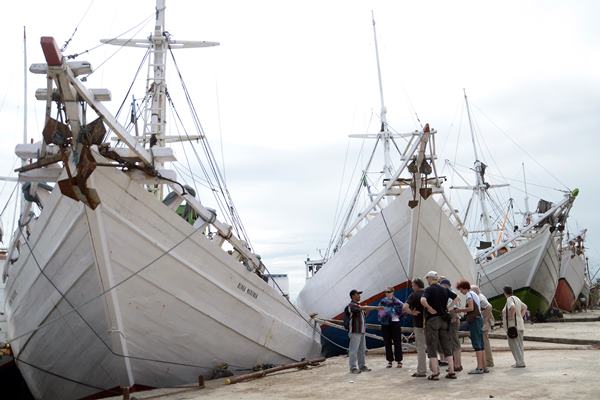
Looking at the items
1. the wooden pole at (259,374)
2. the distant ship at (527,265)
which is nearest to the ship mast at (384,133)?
Answer: the distant ship at (527,265)

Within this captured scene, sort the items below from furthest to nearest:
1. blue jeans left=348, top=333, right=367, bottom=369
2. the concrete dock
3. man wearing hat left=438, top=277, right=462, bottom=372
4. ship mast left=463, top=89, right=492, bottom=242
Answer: ship mast left=463, top=89, right=492, bottom=242 → blue jeans left=348, top=333, right=367, bottom=369 → man wearing hat left=438, top=277, right=462, bottom=372 → the concrete dock

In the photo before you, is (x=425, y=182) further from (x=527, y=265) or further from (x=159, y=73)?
(x=527, y=265)

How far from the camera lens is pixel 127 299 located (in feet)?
25.5

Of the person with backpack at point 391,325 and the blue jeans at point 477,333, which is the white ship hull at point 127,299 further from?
the blue jeans at point 477,333

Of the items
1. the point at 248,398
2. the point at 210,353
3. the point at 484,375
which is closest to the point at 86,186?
the point at 248,398

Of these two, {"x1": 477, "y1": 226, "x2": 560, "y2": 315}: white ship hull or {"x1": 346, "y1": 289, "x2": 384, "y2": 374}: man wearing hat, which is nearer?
A: {"x1": 346, "y1": 289, "x2": 384, "y2": 374}: man wearing hat

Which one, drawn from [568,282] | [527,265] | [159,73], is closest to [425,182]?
[159,73]

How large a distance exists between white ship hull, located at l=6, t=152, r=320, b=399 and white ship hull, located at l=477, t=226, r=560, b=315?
645 inches

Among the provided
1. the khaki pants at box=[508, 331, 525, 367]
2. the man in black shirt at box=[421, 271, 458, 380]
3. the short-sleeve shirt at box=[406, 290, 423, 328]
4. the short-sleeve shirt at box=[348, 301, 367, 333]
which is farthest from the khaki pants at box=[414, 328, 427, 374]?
the khaki pants at box=[508, 331, 525, 367]

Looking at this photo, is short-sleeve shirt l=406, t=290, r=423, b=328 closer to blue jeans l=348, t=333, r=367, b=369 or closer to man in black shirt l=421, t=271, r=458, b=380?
man in black shirt l=421, t=271, r=458, b=380

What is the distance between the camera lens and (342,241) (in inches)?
598

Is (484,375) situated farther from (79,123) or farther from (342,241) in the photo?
(342,241)

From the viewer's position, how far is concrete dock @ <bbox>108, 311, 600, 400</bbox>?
5.93m

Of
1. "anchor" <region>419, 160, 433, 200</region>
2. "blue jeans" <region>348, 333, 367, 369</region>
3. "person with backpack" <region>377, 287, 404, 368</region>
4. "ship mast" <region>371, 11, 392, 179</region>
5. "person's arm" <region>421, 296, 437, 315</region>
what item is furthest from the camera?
"ship mast" <region>371, 11, 392, 179</region>
